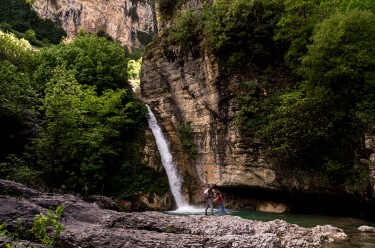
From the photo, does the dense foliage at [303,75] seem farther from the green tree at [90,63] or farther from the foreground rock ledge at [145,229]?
the green tree at [90,63]

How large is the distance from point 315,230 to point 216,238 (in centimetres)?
520

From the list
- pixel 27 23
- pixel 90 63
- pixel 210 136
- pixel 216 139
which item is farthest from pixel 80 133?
pixel 27 23

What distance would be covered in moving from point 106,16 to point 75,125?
7658 centimetres

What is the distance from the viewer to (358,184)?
53.1ft

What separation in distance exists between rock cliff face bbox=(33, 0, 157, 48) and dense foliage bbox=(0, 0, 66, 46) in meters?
5.56

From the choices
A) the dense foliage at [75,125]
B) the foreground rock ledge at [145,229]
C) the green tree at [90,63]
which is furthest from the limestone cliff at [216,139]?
the foreground rock ledge at [145,229]

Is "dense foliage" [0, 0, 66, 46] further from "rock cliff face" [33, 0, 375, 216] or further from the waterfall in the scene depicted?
the waterfall

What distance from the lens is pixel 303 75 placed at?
63.5ft

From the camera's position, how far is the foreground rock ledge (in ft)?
25.6

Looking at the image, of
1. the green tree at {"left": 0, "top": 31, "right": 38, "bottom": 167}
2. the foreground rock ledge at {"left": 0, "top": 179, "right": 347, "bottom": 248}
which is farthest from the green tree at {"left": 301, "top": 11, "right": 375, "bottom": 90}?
the green tree at {"left": 0, "top": 31, "right": 38, "bottom": 167}

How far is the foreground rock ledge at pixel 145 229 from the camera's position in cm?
780

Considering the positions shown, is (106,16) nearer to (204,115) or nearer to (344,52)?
(204,115)

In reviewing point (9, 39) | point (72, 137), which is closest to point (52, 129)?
point (72, 137)

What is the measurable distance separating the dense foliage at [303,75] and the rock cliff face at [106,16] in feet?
213
